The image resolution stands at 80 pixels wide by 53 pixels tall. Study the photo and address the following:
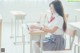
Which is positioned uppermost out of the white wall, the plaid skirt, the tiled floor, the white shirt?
the white wall

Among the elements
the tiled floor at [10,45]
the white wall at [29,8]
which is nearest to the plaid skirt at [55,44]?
the tiled floor at [10,45]

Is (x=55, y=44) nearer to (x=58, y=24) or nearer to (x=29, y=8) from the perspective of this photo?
(x=58, y=24)

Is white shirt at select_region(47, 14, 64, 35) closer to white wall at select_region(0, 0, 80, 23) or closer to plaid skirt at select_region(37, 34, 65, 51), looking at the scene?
plaid skirt at select_region(37, 34, 65, 51)

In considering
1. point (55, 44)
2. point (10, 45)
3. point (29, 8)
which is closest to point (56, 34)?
point (55, 44)

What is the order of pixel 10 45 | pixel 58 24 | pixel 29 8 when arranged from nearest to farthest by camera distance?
1. pixel 58 24
2. pixel 10 45
3. pixel 29 8

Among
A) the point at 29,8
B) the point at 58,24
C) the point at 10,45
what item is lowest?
the point at 10,45

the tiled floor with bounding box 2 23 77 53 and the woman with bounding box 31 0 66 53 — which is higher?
the woman with bounding box 31 0 66 53

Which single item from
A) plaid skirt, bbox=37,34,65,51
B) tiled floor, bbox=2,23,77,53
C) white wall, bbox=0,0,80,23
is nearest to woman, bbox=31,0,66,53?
plaid skirt, bbox=37,34,65,51

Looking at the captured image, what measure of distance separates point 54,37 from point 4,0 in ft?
16.5

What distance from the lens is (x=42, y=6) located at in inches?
324

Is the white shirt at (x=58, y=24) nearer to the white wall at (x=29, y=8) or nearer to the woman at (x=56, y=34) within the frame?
the woman at (x=56, y=34)

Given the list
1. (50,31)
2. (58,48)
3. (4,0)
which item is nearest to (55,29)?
(50,31)

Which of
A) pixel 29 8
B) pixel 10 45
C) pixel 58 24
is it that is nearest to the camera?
pixel 58 24

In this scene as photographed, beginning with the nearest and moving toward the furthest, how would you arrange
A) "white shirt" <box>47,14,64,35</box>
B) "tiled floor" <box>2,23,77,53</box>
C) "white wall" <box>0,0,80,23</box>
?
"white shirt" <box>47,14,64,35</box>, "tiled floor" <box>2,23,77,53</box>, "white wall" <box>0,0,80,23</box>
